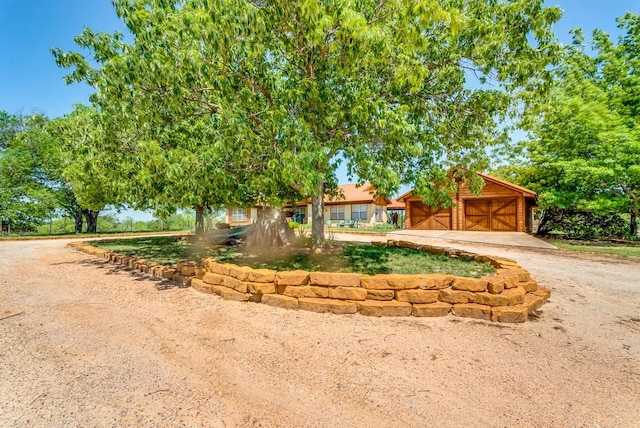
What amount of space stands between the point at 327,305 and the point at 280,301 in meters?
0.77

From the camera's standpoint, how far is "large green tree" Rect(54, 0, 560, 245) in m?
4.34

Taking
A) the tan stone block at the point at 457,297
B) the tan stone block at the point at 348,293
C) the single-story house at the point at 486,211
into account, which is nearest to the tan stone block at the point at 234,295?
the tan stone block at the point at 348,293

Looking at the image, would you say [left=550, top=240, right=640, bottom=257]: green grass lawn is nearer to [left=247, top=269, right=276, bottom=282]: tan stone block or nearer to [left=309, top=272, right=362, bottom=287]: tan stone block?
[left=309, top=272, right=362, bottom=287]: tan stone block

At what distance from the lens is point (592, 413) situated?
7.13 feet

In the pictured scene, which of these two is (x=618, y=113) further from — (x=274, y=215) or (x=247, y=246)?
(x=247, y=246)

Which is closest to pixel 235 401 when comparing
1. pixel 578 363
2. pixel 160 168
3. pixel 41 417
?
pixel 41 417

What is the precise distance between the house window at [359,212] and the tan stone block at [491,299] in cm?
2503

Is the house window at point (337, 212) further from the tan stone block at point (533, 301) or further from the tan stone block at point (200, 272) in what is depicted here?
the tan stone block at point (533, 301)

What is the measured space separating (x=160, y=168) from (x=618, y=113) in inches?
864

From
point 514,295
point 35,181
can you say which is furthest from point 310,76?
point 35,181

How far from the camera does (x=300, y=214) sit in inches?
1323

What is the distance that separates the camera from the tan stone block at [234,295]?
186 inches

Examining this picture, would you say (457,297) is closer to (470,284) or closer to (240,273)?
(470,284)

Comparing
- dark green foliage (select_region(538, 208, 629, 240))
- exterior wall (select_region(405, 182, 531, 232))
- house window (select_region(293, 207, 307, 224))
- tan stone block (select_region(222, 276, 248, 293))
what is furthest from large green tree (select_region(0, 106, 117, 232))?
dark green foliage (select_region(538, 208, 629, 240))
